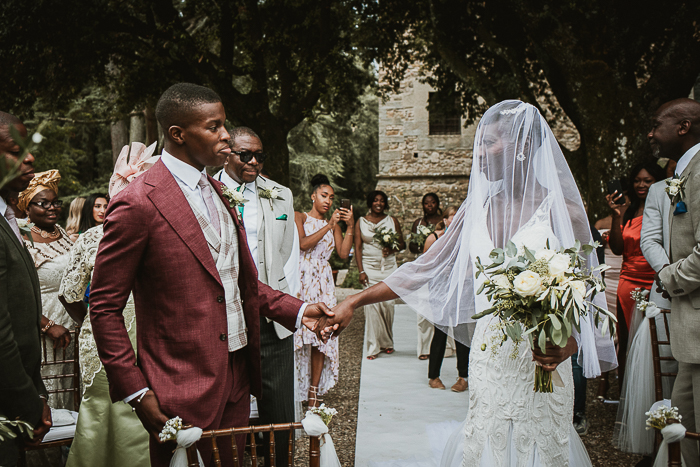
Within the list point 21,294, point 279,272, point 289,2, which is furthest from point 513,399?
point 289,2

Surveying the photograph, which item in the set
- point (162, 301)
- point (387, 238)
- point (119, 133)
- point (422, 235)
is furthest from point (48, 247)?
point (119, 133)

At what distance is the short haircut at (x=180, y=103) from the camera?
91.8 inches

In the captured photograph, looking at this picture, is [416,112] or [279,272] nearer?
[279,272]

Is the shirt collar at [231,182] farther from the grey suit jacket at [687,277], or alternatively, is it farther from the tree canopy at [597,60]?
the tree canopy at [597,60]

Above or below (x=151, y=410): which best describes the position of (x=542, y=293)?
above

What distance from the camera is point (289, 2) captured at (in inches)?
426

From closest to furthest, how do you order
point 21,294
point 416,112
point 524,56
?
point 21,294 < point 524,56 < point 416,112

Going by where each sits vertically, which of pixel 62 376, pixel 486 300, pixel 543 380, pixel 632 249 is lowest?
pixel 62 376

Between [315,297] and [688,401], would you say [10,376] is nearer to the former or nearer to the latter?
[688,401]

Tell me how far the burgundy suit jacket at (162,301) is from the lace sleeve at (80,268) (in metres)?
1.39

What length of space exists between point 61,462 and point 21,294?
7.63 feet

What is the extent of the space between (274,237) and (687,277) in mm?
2634

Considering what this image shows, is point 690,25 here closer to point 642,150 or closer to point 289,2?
point 642,150

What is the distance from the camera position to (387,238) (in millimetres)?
7902
